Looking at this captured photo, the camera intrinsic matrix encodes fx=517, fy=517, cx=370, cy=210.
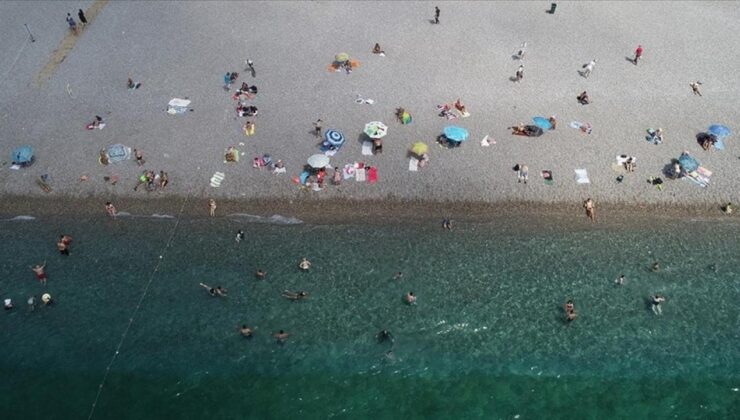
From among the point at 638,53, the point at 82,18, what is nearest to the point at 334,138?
the point at 638,53

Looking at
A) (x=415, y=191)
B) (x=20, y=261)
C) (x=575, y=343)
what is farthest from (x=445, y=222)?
(x=20, y=261)

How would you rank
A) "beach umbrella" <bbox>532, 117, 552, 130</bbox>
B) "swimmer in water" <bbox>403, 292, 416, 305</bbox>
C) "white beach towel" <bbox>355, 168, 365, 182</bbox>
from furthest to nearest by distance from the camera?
"beach umbrella" <bbox>532, 117, 552, 130</bbox> < "white beach towel" <bbox>355, 168, 365, 182</bbox> < "swimmer in water" <bbox>403, 292, 416, 305</bbox>

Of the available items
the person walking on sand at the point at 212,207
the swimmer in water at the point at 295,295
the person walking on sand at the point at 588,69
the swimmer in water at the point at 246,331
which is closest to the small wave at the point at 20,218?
the person walking on sand at the point at 212,207

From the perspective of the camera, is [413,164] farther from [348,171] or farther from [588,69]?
[588,69]

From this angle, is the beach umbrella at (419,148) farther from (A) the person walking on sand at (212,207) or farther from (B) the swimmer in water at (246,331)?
(B) the swimmer in water at (246,331)

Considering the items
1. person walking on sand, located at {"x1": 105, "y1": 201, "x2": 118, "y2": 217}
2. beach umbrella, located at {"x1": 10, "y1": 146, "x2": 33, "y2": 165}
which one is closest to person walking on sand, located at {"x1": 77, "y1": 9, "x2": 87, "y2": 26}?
beach umbrella, located at {"x1": 10, "y1": 146, "x2": 33, "y2": 165}

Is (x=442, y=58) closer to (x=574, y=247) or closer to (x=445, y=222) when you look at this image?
(x=445, y=222)

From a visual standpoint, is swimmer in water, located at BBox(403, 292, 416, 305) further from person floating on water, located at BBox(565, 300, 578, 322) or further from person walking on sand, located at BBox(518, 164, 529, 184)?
person walking on sand, located at BBox(518, 164, 529, 184)
